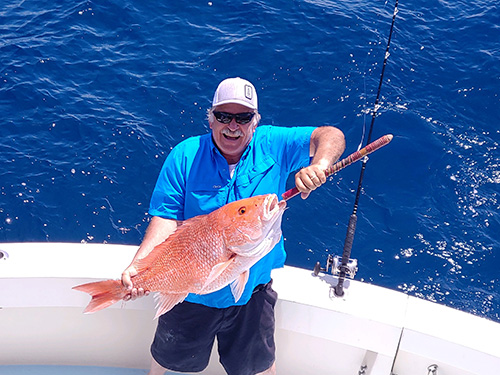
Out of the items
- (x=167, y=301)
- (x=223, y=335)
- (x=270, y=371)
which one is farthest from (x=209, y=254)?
(x=270, y=371)

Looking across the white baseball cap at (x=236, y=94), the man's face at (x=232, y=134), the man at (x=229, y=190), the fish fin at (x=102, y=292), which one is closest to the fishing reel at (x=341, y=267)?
the man at (x=229, y=190)

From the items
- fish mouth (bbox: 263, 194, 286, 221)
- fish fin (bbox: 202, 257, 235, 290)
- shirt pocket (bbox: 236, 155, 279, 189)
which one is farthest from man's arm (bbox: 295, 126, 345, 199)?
fish fin (bbox: 202, 257, 235, 290)

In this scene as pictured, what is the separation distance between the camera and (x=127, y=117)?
23.8 ft

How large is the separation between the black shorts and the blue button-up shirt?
0.10 meters

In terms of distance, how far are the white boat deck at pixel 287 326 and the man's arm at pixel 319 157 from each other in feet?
3.25

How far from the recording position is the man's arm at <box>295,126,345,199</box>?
9.18 ft

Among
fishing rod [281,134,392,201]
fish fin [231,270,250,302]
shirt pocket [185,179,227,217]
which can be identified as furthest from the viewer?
shirt pocket [185,179,227,217]

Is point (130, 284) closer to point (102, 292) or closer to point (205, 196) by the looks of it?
point (102, 292)

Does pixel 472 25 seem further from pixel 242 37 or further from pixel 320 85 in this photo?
pixel 242 37

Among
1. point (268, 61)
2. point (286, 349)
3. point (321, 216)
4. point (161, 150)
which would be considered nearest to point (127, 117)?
point (161, 150)

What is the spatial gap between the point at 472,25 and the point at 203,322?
25.5 feet

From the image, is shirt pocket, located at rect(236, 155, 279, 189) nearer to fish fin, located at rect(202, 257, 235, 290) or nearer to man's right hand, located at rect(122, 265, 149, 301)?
fish fin, located at rect(202, 257, 235, 290)

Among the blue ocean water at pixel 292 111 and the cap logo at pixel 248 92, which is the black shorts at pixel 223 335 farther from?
the blue ocean water at pixel 292 111

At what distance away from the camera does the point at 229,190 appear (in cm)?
331
